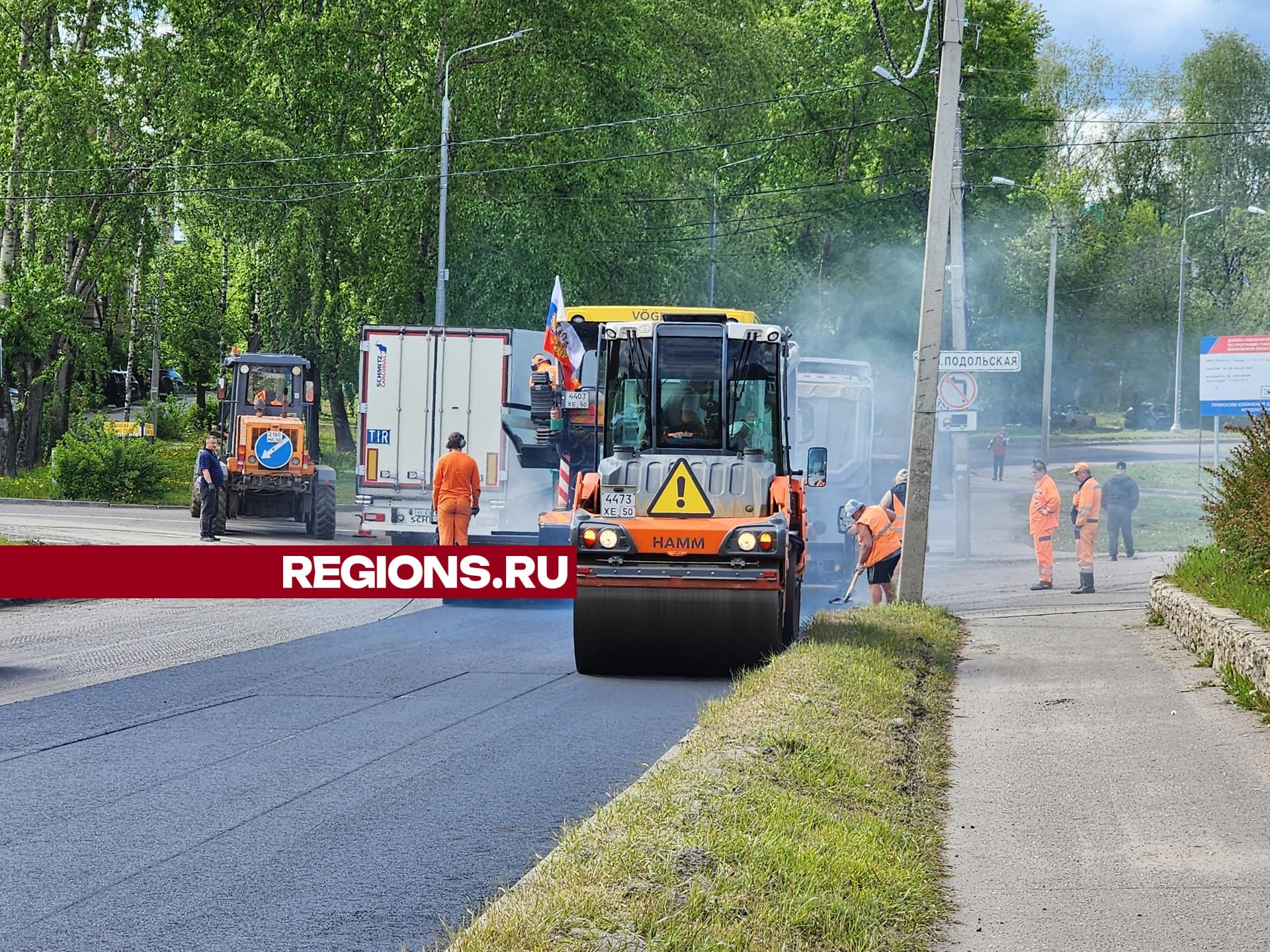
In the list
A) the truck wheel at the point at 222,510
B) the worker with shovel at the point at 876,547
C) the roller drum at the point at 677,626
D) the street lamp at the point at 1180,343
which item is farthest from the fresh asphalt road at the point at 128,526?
the street lamp at the point at 1180,343

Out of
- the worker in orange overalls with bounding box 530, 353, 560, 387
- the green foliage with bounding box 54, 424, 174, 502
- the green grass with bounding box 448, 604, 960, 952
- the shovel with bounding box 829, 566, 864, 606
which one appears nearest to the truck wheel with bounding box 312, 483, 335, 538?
the worker in orange overalls with bounding box 530, 353, 560, 387

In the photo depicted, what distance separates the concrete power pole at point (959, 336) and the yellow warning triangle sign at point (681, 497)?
1456cm

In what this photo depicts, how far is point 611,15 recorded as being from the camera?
39.6 metres

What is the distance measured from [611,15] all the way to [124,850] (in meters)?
34.8

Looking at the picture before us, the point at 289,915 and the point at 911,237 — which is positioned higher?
the point at 911,237

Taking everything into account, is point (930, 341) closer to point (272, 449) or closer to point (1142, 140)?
point (272, 449)

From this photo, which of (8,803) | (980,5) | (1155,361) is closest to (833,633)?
(8,803)

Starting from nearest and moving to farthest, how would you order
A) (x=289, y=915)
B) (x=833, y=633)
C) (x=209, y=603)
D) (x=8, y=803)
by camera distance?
1. (x=289, y=915)
2. (x=8, y=803)
3. (x=833, y=633)
4. (x=209, y=603)

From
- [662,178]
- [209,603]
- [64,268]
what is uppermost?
[662,178]

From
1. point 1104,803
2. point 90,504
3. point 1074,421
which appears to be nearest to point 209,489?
point 90,504

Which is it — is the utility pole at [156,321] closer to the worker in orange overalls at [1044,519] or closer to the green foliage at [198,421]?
the green foliage at [198,421]

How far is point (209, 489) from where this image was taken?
2697 centimetres

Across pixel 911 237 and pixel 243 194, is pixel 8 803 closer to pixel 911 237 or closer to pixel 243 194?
pixel 243 194

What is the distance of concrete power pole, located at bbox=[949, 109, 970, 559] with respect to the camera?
28156 mm
